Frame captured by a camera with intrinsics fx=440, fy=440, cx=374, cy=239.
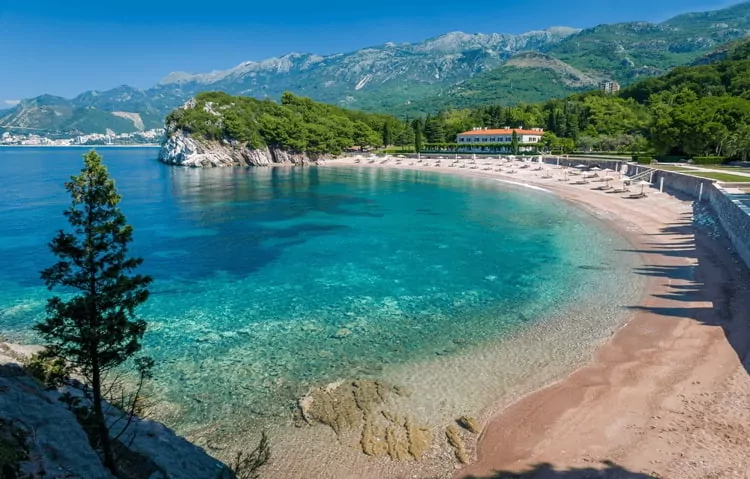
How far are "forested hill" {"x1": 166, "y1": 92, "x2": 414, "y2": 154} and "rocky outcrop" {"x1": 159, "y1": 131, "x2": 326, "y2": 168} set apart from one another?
1.41 meters

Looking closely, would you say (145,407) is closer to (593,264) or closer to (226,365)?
(226,365)

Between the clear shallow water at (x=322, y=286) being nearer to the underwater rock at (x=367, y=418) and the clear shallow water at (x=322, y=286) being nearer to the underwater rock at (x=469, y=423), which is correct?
the underwater rock at (x=367, y=418)

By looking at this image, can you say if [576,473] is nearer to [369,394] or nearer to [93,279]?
[369,394]

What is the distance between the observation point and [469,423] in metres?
12.2

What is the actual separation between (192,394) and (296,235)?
24677 millimetres

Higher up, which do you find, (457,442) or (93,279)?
(93,279)

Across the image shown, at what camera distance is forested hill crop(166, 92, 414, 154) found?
117 metres

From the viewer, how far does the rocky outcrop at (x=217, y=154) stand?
115 m

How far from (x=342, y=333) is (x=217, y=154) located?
109 m

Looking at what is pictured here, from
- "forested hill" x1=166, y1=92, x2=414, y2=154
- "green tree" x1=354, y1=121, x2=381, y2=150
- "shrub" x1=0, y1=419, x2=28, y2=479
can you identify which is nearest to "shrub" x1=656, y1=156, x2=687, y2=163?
"shrub" x1=0, y1=419, x2=28, y2=479

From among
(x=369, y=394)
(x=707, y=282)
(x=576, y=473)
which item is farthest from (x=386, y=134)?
(x=576, y=473)

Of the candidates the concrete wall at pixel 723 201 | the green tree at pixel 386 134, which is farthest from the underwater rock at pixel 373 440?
the green tree at pixel 386 134

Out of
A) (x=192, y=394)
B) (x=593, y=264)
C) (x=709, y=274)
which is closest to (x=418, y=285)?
(x=593, y=264)

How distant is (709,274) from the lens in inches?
918
